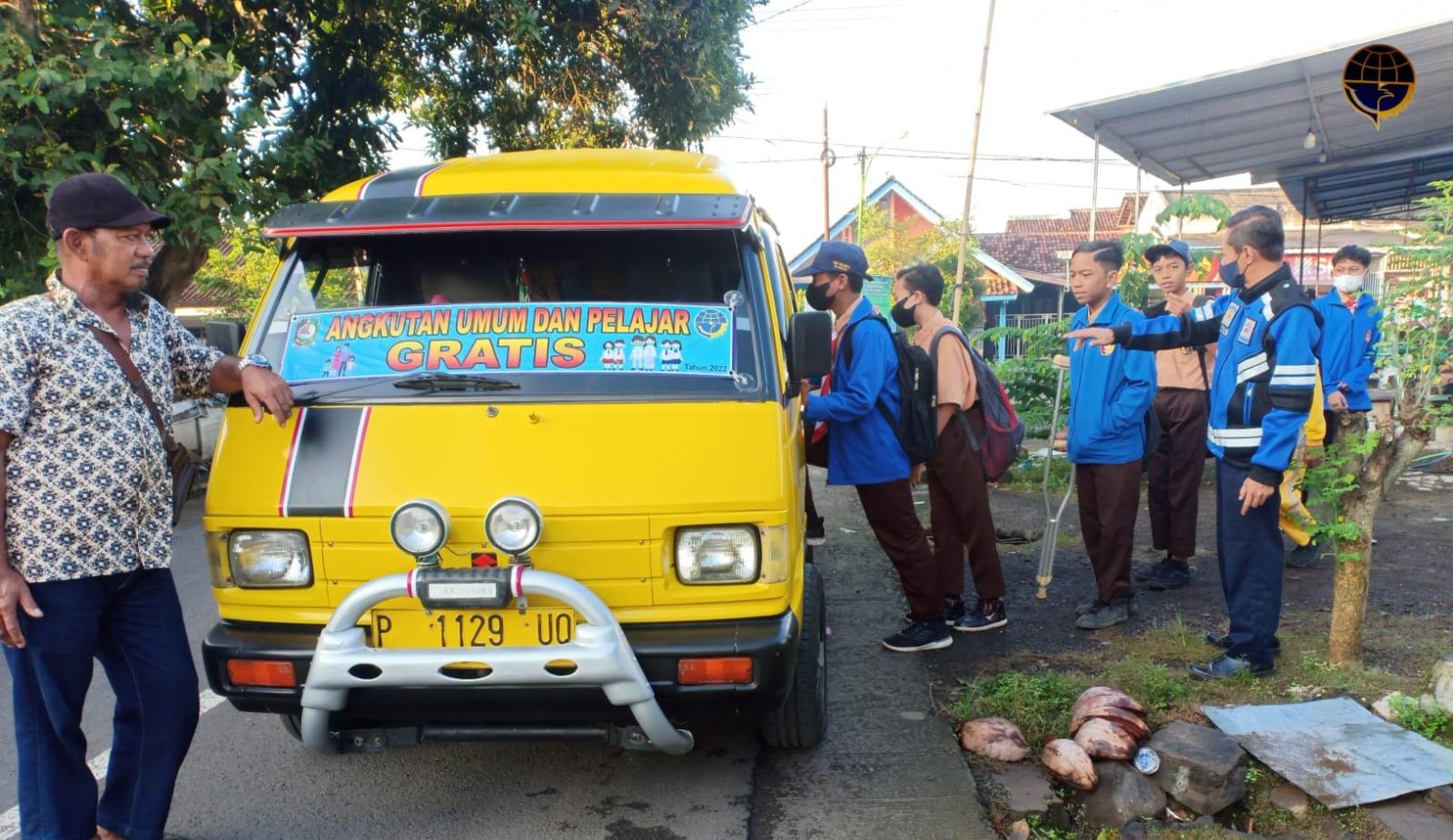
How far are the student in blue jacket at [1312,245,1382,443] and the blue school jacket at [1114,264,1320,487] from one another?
0.66 m

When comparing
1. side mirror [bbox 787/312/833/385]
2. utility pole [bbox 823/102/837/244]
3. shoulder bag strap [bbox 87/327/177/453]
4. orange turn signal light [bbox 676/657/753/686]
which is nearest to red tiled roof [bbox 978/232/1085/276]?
utility pole [bbox 823/102/837/244]

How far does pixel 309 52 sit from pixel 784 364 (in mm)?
8210

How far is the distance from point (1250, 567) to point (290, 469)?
135 inches

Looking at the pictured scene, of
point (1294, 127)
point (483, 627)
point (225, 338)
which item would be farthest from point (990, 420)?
point (1294, 127)

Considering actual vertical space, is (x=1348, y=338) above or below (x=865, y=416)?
above

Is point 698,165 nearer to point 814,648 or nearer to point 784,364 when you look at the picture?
point 784,364

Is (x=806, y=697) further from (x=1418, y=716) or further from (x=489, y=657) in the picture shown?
(x=1418, y=716)

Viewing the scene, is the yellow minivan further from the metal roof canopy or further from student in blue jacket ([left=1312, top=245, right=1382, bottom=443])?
the metal roof canopy

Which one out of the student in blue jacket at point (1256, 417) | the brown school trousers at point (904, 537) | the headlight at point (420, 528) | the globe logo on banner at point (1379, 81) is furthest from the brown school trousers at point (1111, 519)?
the globe logo on banner at point (1379, 81)

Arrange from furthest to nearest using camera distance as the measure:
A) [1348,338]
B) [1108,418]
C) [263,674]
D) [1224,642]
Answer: [1348,338] → [1108,418] → [1224,642] → [263,674]

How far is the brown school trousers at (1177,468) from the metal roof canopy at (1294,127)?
6.96 ft

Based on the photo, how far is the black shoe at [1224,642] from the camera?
12.8ft

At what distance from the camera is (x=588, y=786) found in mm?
3402

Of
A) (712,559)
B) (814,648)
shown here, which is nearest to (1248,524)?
(814,648)
